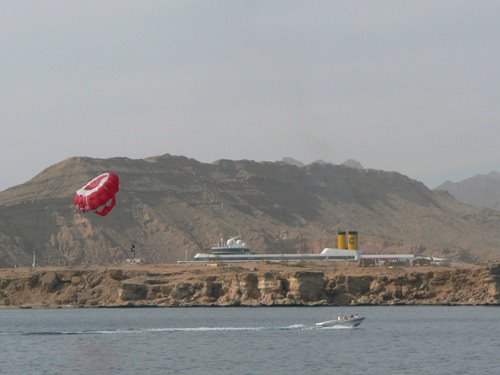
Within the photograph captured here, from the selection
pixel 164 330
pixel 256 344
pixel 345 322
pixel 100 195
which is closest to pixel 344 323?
pixel 345 322

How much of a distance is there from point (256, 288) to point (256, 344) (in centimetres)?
4719

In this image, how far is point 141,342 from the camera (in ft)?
255

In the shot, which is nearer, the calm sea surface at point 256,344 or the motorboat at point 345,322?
the calm sea surface at point 256,344

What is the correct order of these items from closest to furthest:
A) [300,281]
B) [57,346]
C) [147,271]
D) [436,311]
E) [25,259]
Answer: [57,346], [436,311], [300,281], [147,271], [25,259]

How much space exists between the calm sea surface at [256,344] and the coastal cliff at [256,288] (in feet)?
33.3

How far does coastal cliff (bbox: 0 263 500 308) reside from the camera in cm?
11988

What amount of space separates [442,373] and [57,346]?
94.9 feet

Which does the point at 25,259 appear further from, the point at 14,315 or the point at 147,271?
the point at 14,315

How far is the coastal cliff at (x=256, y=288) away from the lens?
4719 inches

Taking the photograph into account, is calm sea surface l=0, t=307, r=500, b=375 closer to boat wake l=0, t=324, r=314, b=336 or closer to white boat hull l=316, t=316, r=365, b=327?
boat wake l=0, t=324, r=314, b=336

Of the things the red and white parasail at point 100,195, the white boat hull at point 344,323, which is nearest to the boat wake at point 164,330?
the white boat hull at point 344,323

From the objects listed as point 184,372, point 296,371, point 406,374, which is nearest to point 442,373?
point 406,374

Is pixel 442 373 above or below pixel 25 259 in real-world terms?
below

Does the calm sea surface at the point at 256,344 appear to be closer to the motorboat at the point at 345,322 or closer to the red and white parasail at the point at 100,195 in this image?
the motorboat at the point at 345,322
